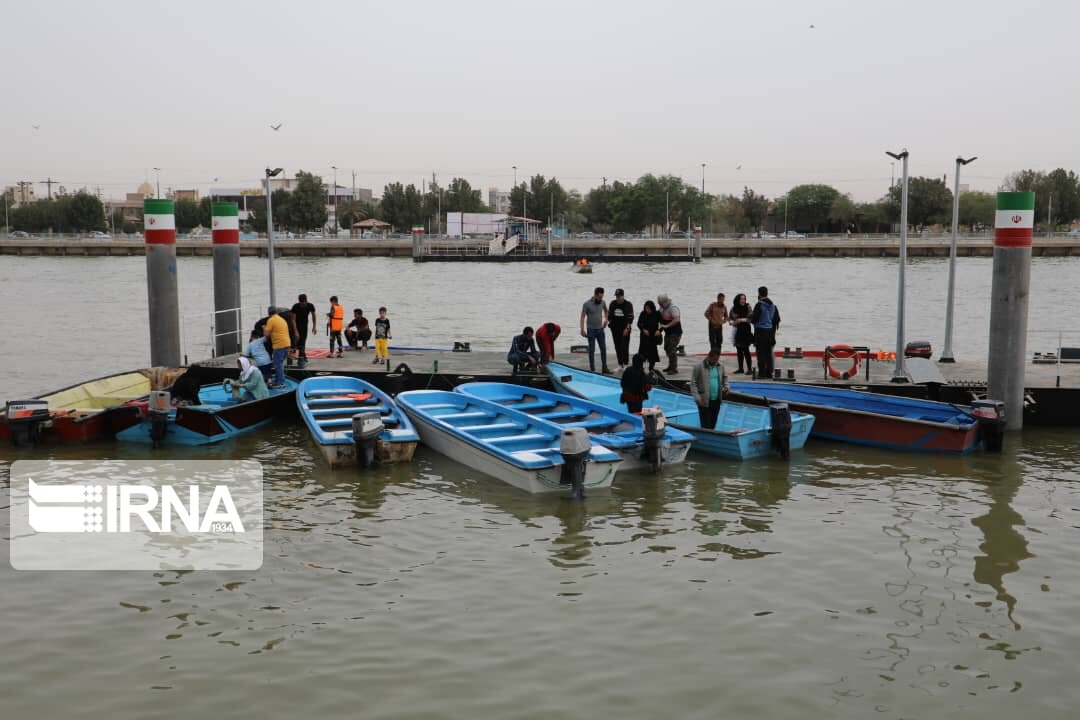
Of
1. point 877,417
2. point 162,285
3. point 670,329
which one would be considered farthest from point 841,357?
point 162,285

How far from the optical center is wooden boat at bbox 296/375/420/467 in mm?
15578

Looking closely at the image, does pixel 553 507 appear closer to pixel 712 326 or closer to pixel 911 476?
pixel 911 476

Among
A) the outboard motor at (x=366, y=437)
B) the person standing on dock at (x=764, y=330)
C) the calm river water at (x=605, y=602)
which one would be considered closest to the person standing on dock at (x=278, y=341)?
the calm river water at (x=605, y=602)

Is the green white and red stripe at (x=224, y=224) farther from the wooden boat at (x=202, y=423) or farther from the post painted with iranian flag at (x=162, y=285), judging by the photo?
the wooden boat at (x=202, y=423)

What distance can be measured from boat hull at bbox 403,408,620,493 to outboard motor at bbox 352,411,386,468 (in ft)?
3.73

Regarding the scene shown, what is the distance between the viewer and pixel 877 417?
16.7 metres

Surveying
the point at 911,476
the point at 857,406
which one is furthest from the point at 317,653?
the point at 857,406

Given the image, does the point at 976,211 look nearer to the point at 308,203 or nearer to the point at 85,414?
the point at 308,203

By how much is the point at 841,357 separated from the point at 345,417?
10.4 meters

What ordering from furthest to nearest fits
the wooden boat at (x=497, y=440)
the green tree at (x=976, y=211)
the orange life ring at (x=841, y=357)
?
the green tree at (x=976, y=211)
the orange life ring at (x=841, y=357)
the wooden boat at (x=497, y=440)

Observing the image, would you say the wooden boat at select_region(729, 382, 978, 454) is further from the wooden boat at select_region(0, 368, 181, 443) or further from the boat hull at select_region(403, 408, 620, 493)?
the wooden boat at select_region(0, 368, 181, 443)

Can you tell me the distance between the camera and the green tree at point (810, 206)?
573ft

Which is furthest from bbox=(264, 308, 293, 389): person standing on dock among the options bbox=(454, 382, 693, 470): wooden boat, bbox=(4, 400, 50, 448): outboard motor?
bbox=(4, 400, 50, 448): outboard motor

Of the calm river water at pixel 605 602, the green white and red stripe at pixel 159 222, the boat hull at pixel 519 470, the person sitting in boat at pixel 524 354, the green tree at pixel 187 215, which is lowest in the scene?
the calm river water at pixel 605 602
